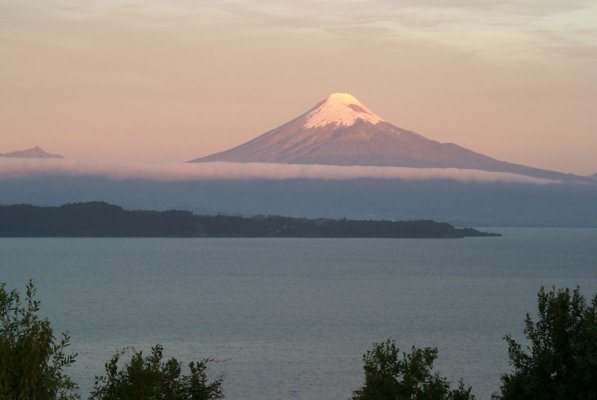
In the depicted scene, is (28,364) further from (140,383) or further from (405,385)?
(405,385)

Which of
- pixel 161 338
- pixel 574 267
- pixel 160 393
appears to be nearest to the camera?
pixel 160 393

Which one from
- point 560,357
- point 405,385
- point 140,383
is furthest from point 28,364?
point 560,357

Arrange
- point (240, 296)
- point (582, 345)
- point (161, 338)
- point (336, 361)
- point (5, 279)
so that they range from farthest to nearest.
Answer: point (5, 279) < point (240, 296) < point (161, 338) < point (336, 361) < point (582, 345)

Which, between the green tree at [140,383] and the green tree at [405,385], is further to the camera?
the green tree at [405,385]

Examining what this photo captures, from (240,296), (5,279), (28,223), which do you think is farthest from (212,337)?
(28,223)

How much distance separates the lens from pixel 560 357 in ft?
66.4

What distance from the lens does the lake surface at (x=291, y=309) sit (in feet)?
134

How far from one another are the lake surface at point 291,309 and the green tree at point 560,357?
15.0m

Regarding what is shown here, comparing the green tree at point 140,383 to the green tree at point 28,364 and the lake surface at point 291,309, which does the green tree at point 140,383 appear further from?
the lake surface at point 291,309

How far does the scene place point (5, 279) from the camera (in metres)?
91.7

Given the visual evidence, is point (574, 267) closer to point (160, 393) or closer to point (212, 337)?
point (212, 337)

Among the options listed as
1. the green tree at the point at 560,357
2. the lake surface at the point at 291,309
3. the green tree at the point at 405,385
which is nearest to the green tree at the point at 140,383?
the green tree at the point at 405,385

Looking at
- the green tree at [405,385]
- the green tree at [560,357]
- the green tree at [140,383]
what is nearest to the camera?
the green tree at [560,357]

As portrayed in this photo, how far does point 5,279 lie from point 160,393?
74.9m
